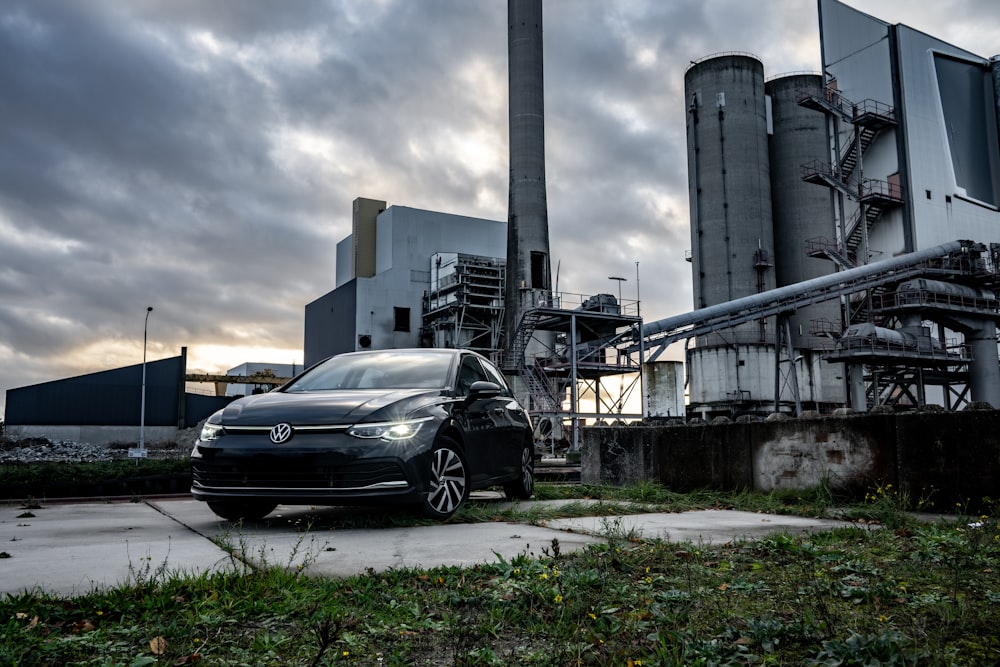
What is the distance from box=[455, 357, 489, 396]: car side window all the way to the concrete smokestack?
32504 millimetres

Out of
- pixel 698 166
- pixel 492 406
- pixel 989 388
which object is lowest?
pixel 492 406

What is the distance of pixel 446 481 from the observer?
6273mm

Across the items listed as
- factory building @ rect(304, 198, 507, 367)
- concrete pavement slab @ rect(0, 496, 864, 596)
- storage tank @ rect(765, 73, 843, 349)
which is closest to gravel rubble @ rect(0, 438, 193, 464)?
factory building @ rect(304, 198, 507, 367)

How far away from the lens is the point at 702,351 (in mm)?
46625

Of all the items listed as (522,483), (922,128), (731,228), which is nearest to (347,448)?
(522,483)

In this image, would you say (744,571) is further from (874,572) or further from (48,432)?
(48,432)

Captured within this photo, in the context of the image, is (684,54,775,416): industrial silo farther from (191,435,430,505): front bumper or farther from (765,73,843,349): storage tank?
(191,435,430,505): front bumper

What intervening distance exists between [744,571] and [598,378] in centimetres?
3616

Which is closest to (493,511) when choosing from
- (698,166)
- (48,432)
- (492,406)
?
(492,406)

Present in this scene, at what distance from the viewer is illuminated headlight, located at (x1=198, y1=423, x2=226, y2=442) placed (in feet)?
19.7

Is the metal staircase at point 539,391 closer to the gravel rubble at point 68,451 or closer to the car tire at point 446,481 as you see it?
the gravel rubble at point 68,451

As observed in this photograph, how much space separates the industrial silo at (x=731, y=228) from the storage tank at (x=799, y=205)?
8.43 feet

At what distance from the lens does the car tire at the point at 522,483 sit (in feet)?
26.6

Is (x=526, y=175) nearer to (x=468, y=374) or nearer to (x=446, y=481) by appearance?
(x=468, y=374)
